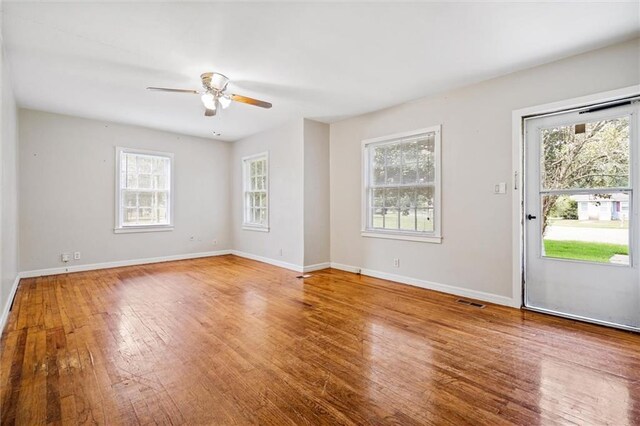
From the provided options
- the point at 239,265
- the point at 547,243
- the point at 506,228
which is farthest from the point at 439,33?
the point at 239,265

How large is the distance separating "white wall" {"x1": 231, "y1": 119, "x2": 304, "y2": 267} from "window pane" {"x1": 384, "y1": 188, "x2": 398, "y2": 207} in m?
1.44

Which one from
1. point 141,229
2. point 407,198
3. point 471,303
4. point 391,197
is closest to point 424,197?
point 407,198

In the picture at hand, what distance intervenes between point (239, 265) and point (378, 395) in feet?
14.5

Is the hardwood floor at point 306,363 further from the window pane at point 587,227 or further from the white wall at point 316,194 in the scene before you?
the white wall at point 316,194

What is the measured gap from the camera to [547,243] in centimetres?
329

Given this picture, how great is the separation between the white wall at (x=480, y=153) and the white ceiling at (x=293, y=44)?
19 cm

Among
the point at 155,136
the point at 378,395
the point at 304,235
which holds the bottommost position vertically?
the point at 378,395

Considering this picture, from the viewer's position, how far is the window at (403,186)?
4215 mm

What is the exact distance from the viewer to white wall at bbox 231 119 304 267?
17.5 ft

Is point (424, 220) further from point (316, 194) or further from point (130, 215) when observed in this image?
point (130, 215)

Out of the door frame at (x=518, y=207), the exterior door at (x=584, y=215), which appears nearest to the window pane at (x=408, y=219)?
the door frame at (x=518, y=207)

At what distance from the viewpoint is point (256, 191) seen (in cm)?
650

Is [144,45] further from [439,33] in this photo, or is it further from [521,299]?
[521,299]

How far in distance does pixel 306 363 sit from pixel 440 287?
8.25ft
